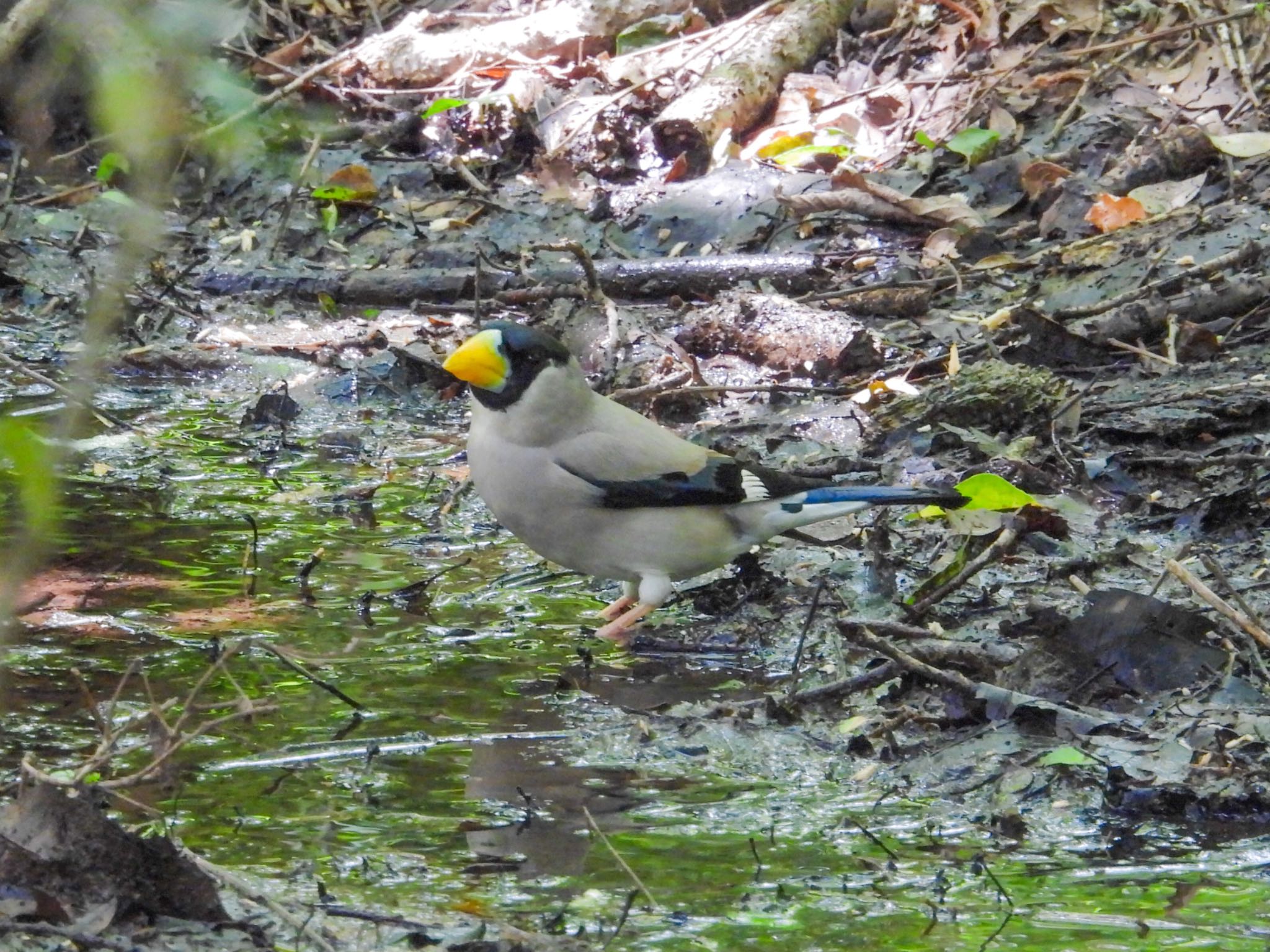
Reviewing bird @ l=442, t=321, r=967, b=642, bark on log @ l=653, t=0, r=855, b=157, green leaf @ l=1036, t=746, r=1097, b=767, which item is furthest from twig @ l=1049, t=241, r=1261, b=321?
green leaf @ l=1036, t=746, r=1097, b=767

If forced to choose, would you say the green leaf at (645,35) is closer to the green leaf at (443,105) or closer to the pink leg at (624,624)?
the green leaf at (443,105)

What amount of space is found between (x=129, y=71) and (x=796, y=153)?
775cm

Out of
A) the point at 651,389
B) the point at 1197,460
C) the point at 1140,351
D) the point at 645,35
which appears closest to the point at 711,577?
the point at 651,389

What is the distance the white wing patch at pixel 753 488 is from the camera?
473 cm

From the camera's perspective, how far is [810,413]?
20.1ft

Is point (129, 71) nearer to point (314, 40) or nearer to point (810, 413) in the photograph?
point (810, 413)

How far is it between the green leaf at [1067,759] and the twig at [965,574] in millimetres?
860

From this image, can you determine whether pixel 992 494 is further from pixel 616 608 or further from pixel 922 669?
pixel 922 669

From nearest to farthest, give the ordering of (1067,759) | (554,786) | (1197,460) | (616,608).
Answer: (1067,759) < (554,786) < (616,608) < (1197,460)

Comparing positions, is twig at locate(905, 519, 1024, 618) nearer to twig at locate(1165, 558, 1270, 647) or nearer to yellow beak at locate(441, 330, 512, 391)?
twig at locate(1165, 558, 1270, 647)

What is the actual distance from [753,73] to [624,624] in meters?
5.44

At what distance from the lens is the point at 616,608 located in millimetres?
4770

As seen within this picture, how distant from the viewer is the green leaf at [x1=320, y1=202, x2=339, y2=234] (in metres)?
8.95

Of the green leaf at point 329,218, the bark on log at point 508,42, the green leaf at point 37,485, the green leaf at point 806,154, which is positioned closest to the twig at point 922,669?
the green leaf at point 37,485
